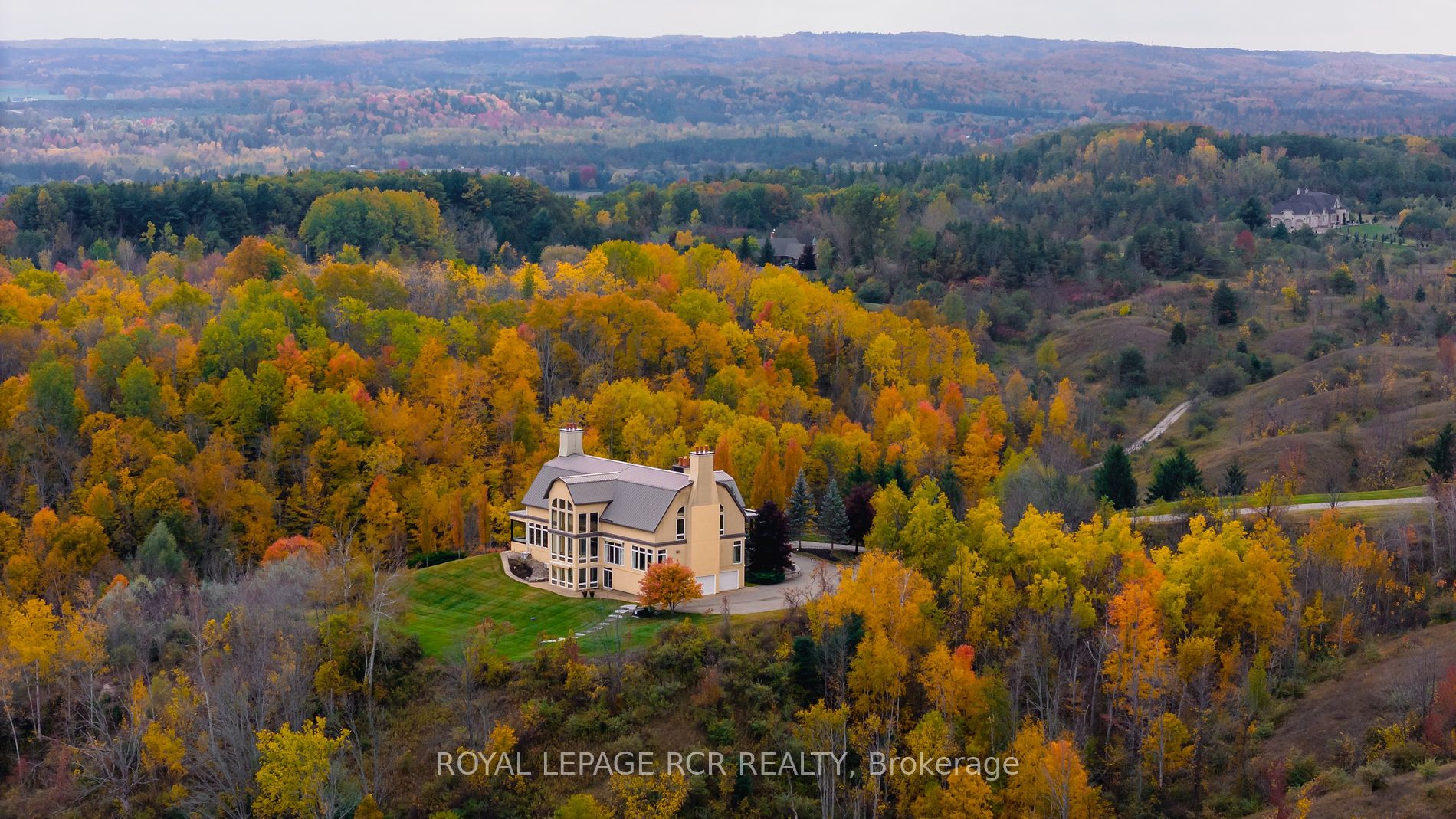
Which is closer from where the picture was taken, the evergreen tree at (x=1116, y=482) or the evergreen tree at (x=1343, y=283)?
the evergreen tree at (x=1116, y=482)

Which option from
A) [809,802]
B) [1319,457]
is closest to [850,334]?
[1319,457]

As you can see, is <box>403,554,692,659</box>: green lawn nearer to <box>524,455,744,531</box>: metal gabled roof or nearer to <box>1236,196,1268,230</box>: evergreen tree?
<box>524,455,744,531</box>: metal gabled roof

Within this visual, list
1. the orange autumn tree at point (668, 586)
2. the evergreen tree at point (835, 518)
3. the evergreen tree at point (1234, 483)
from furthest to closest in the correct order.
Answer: the evergreen tree at point (1234, 483), the evergreen tree at point (835, 518), the orange autumn tree at point (668, 586)

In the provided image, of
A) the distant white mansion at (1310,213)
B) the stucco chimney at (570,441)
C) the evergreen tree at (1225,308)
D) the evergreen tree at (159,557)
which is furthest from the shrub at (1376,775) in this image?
the distant white mansion at (1310,213)

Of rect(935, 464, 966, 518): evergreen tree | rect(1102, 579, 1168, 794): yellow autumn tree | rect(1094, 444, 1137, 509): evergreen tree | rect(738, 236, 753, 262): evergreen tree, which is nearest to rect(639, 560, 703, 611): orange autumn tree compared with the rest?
rect(1102, 579, 1168, 794): yellow autumn tree

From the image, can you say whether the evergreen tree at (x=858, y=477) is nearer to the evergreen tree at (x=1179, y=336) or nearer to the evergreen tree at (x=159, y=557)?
the evergreen tree at (x=159, y=557)

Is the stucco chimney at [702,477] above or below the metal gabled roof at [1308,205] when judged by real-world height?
above

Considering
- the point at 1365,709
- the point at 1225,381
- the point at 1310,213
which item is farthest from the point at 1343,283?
the point at 1365,709

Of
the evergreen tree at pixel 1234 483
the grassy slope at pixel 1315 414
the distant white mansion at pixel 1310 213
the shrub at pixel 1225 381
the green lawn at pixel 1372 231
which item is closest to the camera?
the evergreen tree at pixel 1234 483
